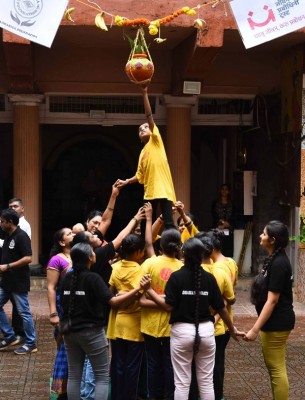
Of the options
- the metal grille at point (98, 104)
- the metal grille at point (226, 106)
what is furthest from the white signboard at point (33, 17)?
the metal grille at point (226, 106)

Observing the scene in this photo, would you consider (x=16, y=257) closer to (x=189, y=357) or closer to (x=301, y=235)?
(x=189, y=357)

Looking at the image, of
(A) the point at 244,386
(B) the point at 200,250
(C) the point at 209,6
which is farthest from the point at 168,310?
(C) the point at 209,6

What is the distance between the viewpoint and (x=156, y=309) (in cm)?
737

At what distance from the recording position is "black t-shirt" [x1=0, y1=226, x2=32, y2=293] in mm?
10164

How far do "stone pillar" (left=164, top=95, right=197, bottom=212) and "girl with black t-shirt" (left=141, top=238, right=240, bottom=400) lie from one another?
8395 mm

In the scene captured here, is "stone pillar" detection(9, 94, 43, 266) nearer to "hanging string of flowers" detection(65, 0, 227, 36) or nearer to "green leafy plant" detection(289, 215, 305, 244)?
"hanging string of flowers" detection(65, 0, 227, 36)

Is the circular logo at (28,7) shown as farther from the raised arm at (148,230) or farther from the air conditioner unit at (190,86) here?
the raised arm at (148,230)

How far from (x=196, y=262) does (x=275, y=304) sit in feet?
2.56

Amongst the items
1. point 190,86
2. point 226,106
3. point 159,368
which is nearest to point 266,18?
point 190,86

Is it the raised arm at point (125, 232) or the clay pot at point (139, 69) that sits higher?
the clay pot at point (139, 69)

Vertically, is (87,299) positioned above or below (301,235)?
above

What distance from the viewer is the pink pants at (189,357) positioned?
6.84 metres

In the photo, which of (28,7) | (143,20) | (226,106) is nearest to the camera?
(143,20)

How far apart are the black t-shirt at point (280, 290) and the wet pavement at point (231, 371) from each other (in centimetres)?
168
